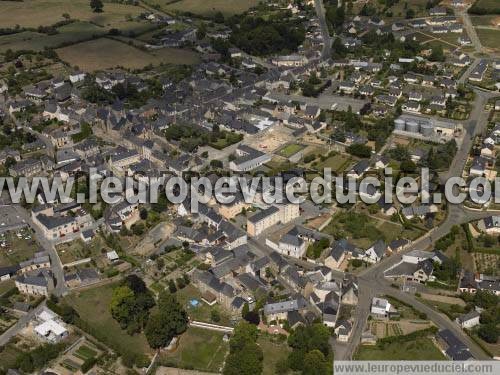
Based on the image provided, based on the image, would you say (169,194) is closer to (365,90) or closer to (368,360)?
(368,360)

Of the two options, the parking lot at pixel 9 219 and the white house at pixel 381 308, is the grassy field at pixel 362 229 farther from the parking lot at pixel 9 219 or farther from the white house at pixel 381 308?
the parking lot at pixel 9 219

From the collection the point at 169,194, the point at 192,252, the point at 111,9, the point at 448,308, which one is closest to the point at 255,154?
the point at 169,194

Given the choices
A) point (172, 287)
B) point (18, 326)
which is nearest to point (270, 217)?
point (172, 287)

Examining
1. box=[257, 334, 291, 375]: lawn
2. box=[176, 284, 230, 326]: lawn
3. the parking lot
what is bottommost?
the parking lot

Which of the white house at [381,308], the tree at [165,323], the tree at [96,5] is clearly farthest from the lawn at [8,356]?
the tree at [96,5]

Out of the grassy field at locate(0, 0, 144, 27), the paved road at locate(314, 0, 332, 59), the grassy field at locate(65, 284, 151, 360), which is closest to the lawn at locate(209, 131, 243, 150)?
the grassy field at locate(65, 284, 151, 360)

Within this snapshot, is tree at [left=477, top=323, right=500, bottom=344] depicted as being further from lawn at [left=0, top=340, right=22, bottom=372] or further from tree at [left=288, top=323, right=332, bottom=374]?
lawn at [left=0, top=340, right=22, bottom=372]
